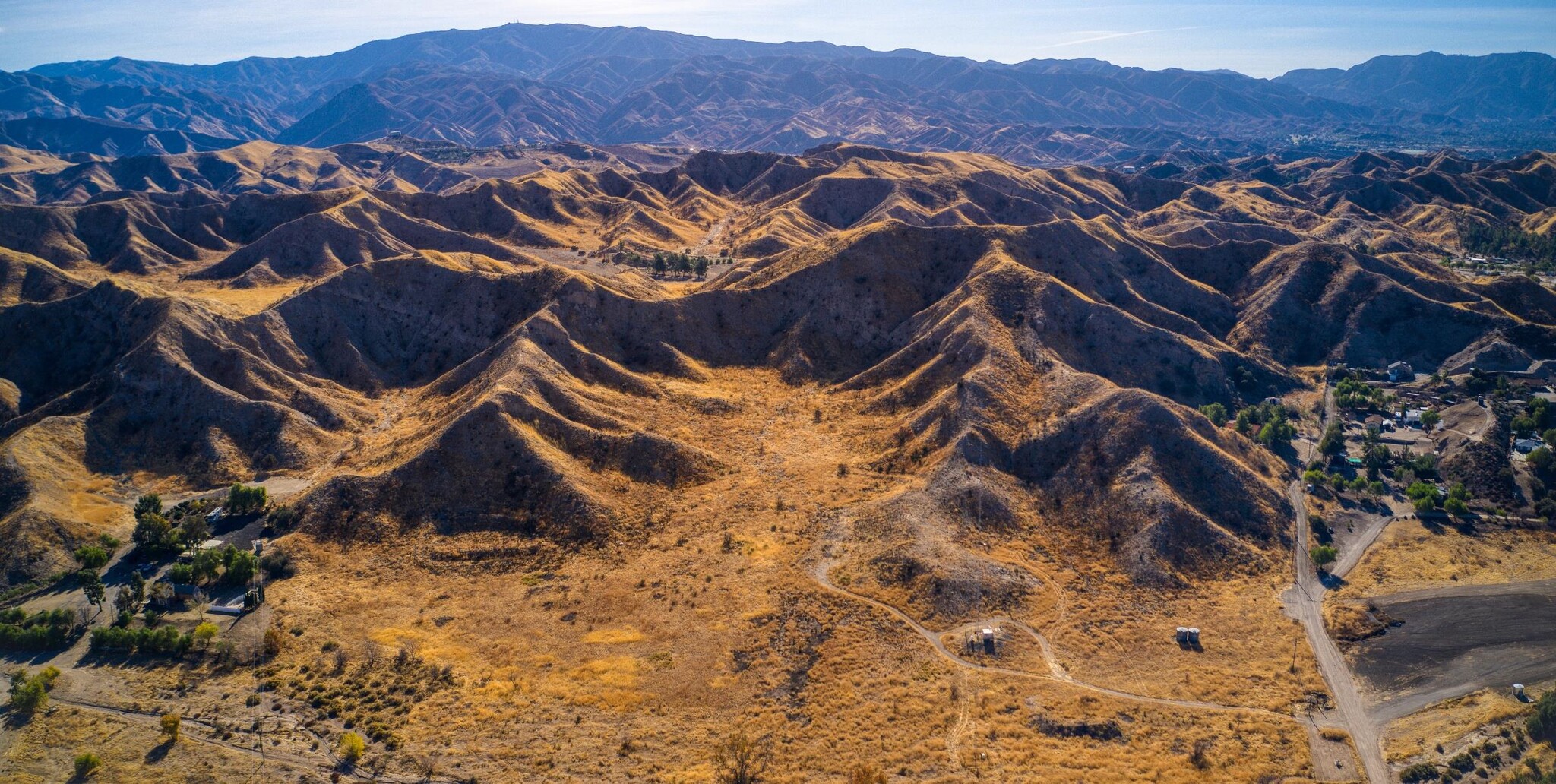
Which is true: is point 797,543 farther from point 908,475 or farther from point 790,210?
point 790,210

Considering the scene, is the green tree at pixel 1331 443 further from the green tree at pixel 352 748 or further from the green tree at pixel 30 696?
the green tree at pixel 30 696

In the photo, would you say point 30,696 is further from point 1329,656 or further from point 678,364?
point 1329,656

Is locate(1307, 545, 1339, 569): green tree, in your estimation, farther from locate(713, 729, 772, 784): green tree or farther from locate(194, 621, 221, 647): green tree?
locate(194, 621, 221, 647): green tree

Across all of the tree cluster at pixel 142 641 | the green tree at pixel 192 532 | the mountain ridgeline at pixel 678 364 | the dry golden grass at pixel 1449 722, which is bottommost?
the dry golden grass at pixel 1449 722

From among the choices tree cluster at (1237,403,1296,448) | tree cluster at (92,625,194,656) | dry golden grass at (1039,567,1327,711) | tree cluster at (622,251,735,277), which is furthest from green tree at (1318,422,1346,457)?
tree cluster at (92,625,194,656)

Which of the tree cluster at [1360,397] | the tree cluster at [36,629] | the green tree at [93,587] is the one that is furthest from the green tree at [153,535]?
the tree cluster at [1360,397]

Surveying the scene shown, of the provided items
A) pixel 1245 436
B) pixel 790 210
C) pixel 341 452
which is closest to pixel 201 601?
pixel 341 452
